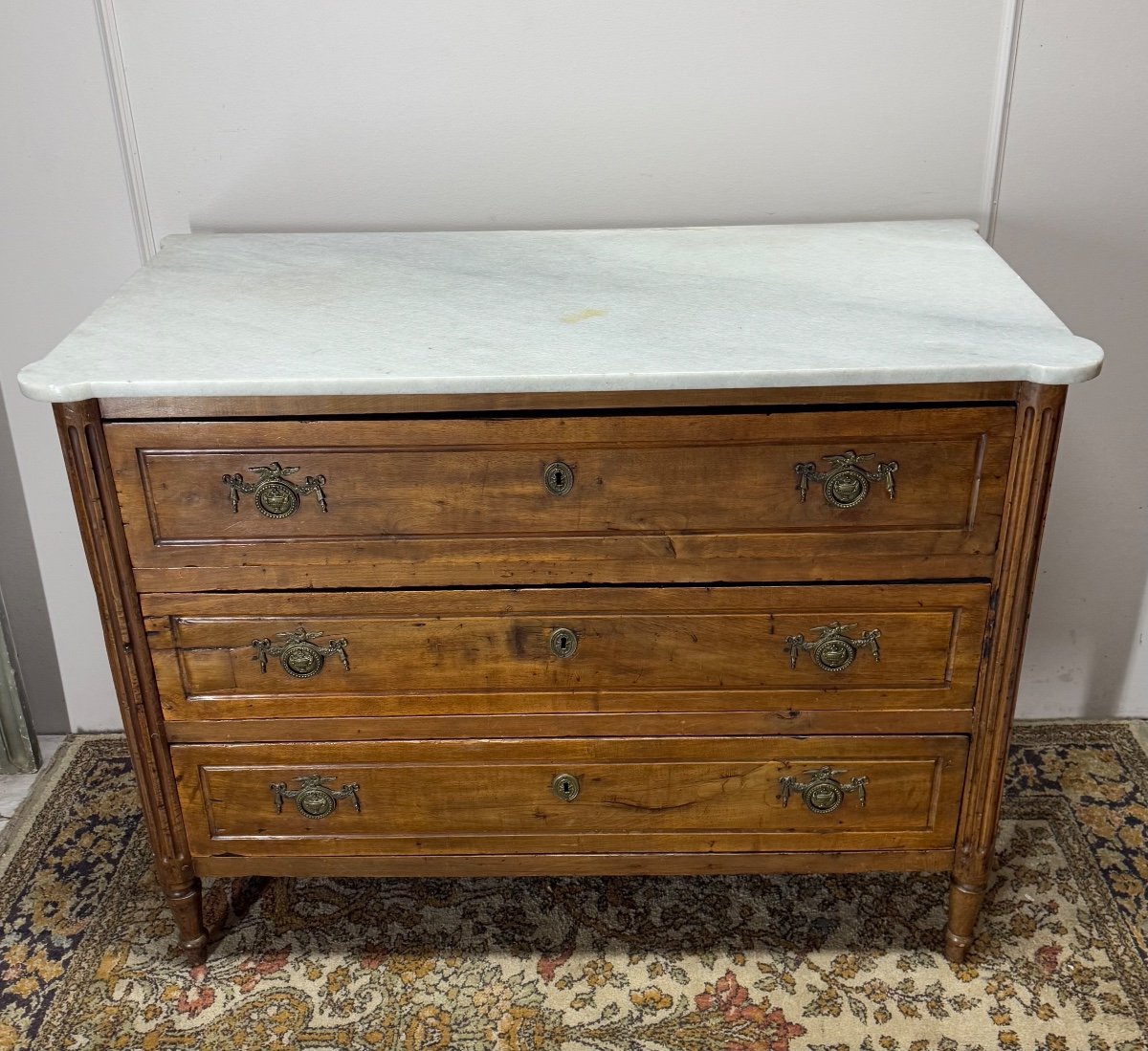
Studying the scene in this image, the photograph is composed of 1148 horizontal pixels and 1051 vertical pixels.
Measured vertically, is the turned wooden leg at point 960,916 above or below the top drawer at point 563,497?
below

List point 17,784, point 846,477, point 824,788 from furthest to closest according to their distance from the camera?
point 17,784, point 824,788, point 846,477

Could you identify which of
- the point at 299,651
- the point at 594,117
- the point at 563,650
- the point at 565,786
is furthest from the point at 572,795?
the point at 594,117

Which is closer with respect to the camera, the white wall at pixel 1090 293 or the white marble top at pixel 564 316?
the white marble top at pixel 564 316

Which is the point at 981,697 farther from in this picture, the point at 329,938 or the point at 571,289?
the point at 329,938

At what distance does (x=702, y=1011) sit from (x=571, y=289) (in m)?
1.12

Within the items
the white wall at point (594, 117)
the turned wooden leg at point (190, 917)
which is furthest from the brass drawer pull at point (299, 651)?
the white wall at point (594, 117)

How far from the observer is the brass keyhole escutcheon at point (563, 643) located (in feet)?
5.22

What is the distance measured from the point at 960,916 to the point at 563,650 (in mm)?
778

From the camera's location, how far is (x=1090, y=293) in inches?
80.2

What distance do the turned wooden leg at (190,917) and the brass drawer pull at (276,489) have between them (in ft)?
2.26

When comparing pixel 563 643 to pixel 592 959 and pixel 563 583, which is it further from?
pixel 592 959

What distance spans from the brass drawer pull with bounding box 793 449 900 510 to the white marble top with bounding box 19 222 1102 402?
0.42 feet

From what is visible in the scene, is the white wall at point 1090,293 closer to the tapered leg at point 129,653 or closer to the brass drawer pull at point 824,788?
the brass drawer pull at point 824,788

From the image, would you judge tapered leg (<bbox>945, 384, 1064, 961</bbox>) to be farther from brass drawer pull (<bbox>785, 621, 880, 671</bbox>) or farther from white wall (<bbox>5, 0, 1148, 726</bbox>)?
white wall (<bbox>5, 0, 1148, 726</bbox>)
